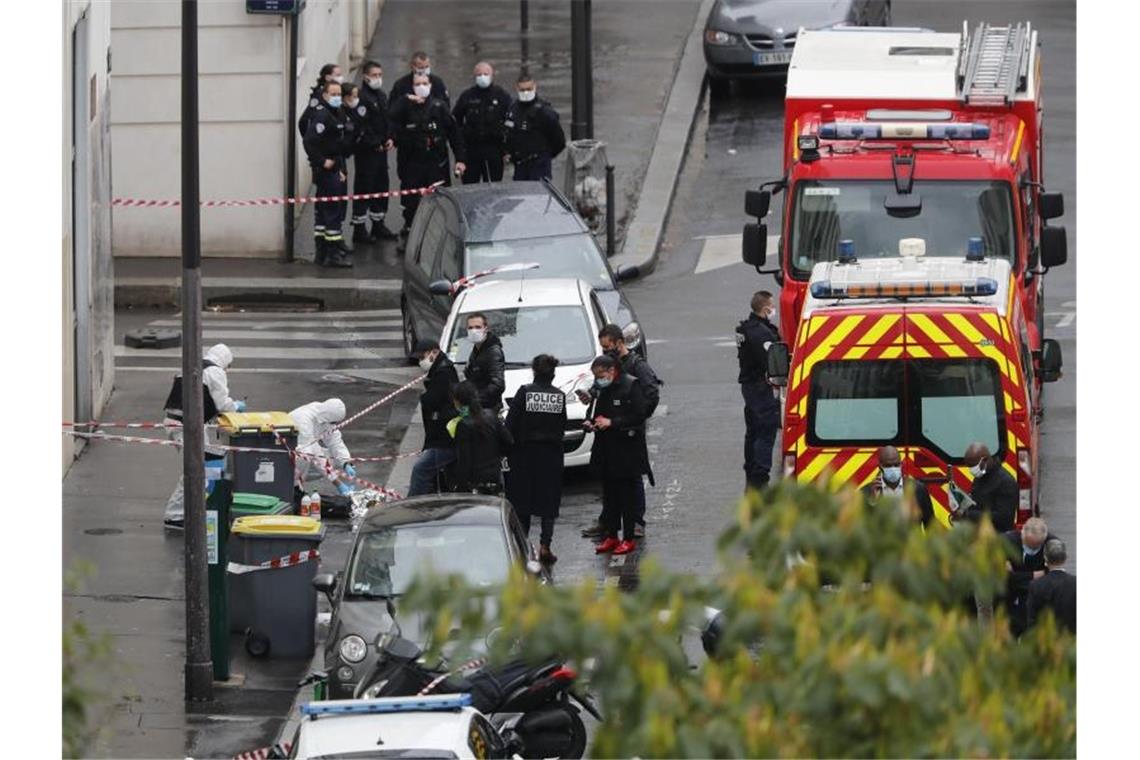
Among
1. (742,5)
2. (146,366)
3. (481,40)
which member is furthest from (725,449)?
(481,40)

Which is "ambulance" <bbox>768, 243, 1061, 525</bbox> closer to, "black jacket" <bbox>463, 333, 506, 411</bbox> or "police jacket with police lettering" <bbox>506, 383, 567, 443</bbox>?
"police jacket with police lettering" <bbox>506, 383, 567, 443</bbox>

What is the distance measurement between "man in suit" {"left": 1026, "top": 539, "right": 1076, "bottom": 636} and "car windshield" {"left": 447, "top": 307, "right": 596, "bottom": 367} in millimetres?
7189

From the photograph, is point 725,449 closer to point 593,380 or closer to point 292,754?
point 593,380

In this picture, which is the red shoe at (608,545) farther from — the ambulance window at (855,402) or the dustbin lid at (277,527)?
the dustbin lid at (277,527)

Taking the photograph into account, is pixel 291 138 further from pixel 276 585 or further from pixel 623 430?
pixel 276 585

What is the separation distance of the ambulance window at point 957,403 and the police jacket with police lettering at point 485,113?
1231cm

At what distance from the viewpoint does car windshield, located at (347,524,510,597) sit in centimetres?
1585

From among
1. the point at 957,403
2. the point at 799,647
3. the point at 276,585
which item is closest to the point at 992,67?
the point at 957,403

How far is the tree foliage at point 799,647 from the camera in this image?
6.85 meters

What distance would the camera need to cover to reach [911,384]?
1708cm

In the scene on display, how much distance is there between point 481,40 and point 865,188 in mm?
17089

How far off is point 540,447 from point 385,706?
21.7ft

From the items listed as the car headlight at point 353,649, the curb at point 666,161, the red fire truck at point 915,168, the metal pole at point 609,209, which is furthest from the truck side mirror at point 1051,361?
the metal pole at point 609,209

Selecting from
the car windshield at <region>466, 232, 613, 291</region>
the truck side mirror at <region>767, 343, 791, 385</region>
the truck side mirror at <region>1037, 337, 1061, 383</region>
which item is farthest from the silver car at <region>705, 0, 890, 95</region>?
the truck side mirror at <region>767, 343, 791, 385</region>
